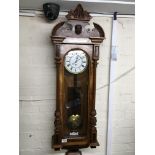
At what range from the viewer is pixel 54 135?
5.42 feet

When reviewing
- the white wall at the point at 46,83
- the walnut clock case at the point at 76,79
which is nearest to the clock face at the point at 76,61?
the walnut clock case at the point at 76,79

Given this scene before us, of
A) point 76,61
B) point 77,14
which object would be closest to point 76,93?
point 76,61

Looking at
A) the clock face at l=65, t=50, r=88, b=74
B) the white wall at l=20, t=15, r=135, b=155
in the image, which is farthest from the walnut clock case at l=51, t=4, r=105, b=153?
the white wall at l=20, t=15, r=135, b=155

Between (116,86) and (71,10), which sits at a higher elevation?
(71,10)

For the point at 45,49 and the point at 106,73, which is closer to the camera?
the point at 45,49

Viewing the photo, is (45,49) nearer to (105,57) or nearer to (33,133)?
(105,57)

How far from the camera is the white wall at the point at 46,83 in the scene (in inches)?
67.1

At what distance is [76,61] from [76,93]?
0.73ft

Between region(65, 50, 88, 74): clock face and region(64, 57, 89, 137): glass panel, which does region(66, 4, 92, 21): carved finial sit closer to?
region(65, 50, 88, 74): clock face

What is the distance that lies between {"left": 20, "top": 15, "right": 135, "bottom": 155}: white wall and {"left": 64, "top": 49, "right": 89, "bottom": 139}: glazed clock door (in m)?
0.14
